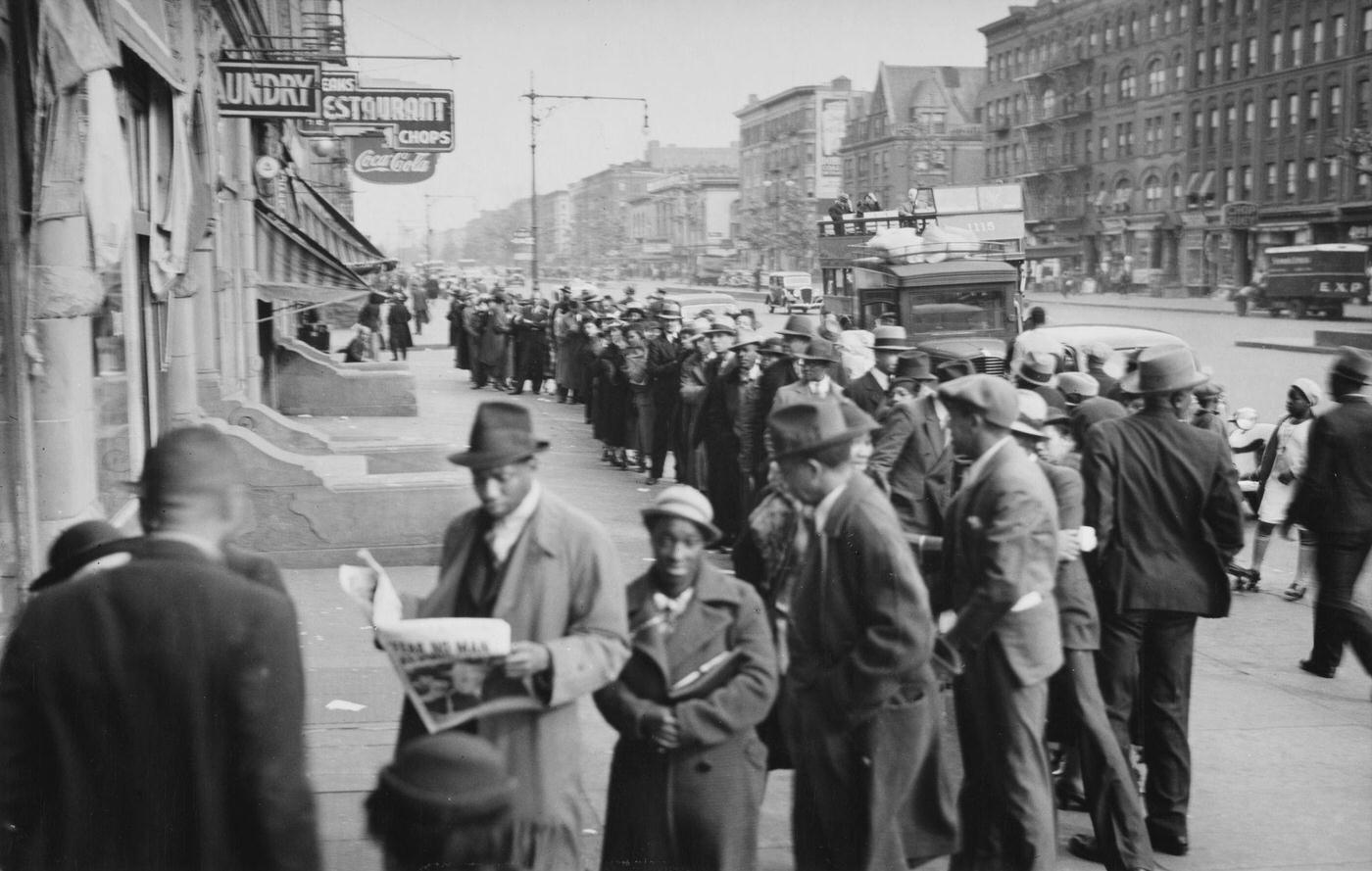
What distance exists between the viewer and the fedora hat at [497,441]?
4.06m

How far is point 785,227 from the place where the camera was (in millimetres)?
90875

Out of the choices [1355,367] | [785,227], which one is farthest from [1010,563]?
[785,227]

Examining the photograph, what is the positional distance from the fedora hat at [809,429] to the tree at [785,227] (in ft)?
272

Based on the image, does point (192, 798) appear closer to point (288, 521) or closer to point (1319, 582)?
point (1319, 582)

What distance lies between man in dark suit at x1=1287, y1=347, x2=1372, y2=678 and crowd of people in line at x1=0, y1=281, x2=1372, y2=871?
0.06 ft

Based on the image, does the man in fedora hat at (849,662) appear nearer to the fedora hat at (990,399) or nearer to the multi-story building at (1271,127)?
the fedora hat at (990,399)

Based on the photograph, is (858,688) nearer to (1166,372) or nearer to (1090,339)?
(1166,372)

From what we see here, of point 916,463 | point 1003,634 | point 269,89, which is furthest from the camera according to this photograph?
point 269,89

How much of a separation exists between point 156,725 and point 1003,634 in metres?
3.12

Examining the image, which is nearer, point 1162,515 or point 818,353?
point 1162,515

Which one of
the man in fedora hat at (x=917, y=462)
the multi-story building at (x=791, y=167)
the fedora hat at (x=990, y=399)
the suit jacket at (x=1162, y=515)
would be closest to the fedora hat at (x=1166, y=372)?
the suit jacket at (x=1162, y=515)

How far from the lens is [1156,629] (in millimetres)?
6207

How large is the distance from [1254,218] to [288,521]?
65.6m

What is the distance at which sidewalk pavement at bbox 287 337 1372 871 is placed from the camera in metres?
5.97
